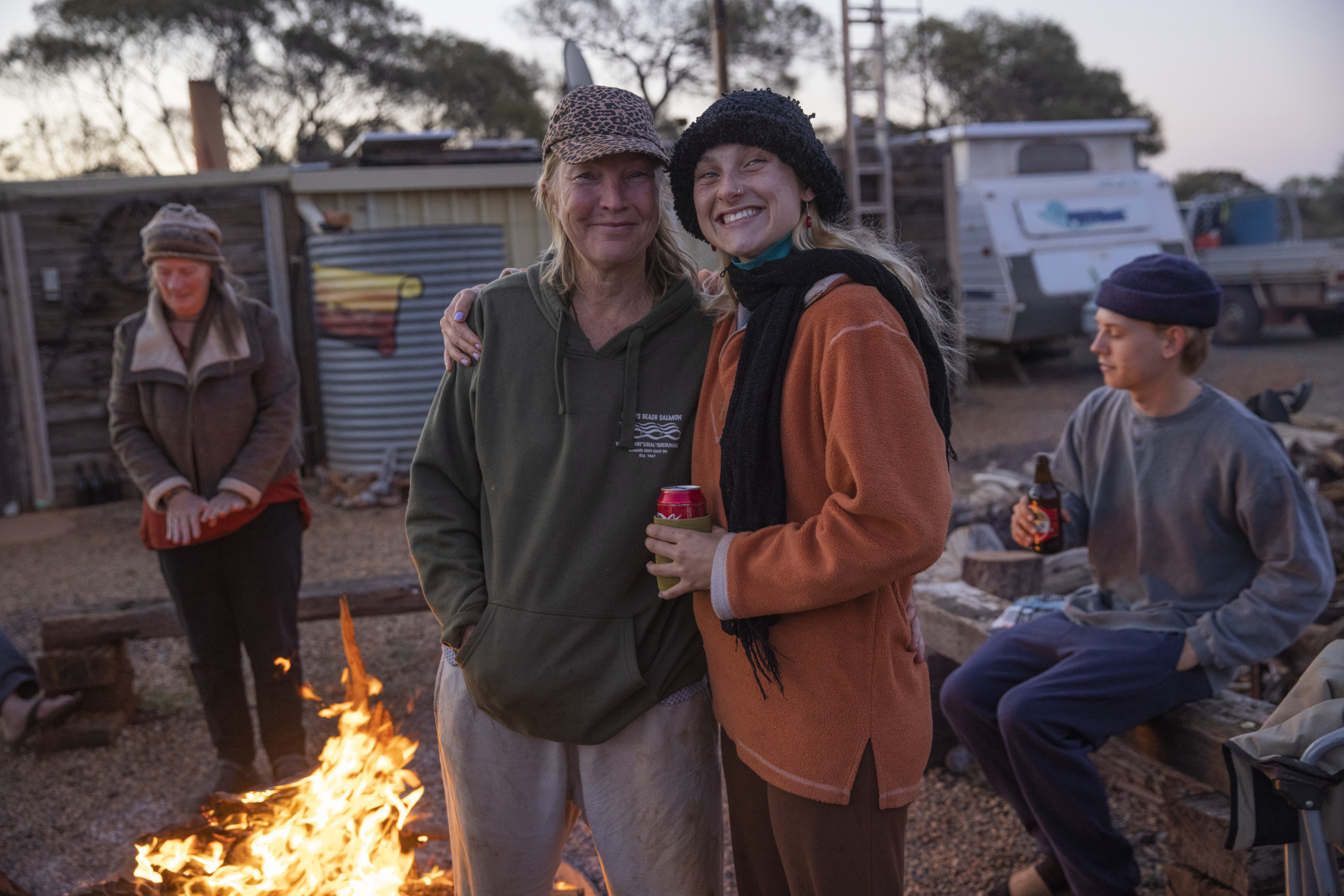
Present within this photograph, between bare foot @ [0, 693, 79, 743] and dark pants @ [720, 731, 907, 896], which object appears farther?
bare foot @ [0, 693, 79, 743]

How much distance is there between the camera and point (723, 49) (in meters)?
9.41

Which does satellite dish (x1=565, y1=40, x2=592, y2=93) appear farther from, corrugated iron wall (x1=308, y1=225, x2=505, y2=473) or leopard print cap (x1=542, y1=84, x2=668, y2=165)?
corrugated iron wall (x1=308, y1=225, x2=505, y2=473)

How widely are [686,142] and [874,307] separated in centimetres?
54

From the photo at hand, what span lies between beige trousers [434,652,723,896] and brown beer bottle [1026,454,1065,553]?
1.45m

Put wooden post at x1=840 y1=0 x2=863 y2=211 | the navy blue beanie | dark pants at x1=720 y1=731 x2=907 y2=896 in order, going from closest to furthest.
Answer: dark pants at x1=720 y1=731 x2=907 y2=896
the navy blue beanie
wooden post at x1=840 y1=0 x2=863 y2=211

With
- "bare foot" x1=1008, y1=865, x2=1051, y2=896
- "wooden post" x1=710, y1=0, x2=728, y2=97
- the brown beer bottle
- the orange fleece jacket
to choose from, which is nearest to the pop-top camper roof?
"wooden post" x1=710, y1=0, x2=728, y2=97

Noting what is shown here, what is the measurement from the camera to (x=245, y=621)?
3750 millimetres

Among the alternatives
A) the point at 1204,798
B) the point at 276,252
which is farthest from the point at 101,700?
the point at 276,252

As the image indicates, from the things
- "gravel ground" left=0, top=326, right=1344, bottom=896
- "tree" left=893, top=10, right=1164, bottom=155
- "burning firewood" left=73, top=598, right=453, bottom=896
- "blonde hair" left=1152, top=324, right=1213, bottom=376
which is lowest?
"gravel ground" left=0, top=326, right=1344, bottom=896

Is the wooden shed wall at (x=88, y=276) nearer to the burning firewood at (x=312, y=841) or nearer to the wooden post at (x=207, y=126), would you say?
the wooden post at (x=207, y=126)

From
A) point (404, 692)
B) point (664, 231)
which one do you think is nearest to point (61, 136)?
point (404, 692)

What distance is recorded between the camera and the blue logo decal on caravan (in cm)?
1389

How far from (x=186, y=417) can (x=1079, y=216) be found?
519 inches

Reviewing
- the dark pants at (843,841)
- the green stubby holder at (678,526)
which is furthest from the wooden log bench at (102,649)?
the dark pants at (843,841)
